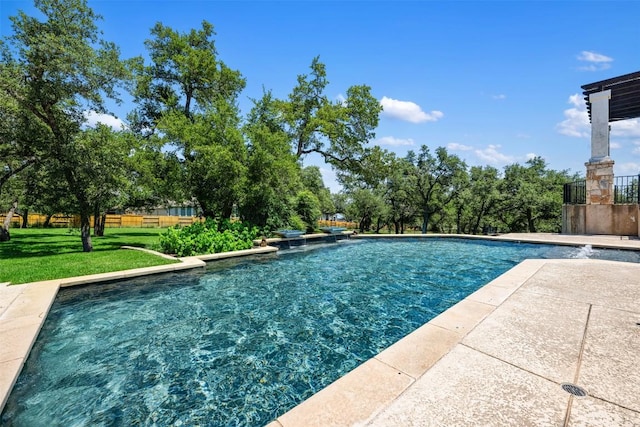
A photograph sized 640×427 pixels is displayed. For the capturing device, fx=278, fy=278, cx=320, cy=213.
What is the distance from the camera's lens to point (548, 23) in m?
9.88

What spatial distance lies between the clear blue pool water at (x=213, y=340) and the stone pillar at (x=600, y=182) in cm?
952

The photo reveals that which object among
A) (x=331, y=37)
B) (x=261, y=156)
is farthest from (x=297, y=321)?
(x=331, y=37)

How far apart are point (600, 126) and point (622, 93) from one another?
1753 mm

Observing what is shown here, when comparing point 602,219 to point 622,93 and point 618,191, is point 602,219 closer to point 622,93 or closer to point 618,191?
point 618,191

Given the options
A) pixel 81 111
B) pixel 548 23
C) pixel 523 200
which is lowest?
pixel 523 200

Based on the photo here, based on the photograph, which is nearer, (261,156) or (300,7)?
(300,7)

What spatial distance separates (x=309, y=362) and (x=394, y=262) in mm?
6382

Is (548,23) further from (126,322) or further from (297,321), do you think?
(126,322)

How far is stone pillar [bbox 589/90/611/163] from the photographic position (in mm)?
12266

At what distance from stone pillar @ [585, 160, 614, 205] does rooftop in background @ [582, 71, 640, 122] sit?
3.30m

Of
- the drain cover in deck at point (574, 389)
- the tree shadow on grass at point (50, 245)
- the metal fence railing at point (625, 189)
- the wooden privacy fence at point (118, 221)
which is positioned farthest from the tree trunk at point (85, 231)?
the metal fence railing at point (625, 189)

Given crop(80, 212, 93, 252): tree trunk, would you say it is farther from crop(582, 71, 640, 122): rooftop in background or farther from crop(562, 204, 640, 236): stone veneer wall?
crop(582, 71, 640, 122): rooftop in background

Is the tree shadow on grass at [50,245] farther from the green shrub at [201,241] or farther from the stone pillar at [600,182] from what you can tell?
the stone pillar at [600,182]

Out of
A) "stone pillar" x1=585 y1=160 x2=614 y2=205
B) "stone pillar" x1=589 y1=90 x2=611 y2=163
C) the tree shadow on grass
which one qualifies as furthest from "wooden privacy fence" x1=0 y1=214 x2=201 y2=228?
"stone pillar" x1=589 y1=90 x2=611 y2=163
